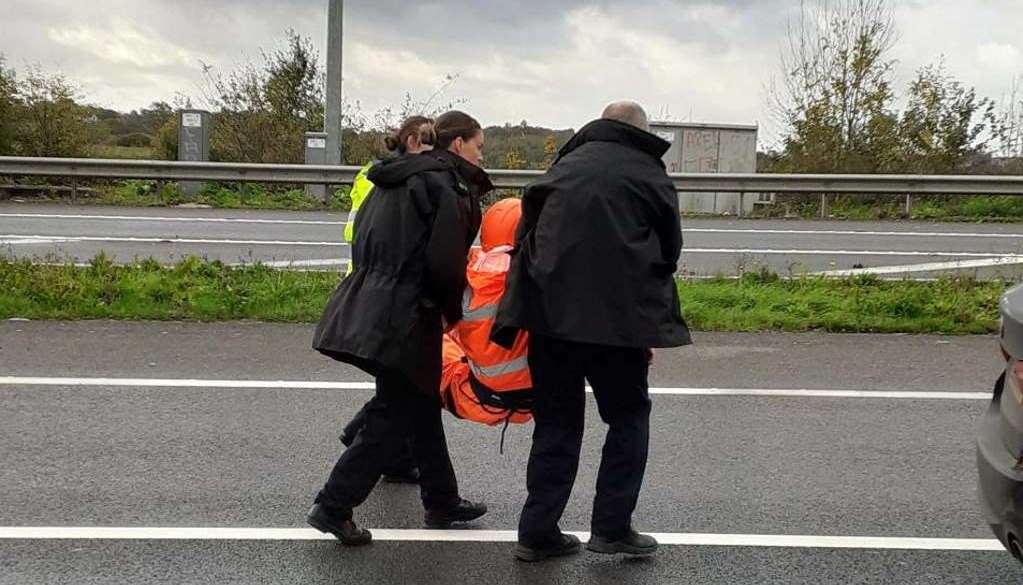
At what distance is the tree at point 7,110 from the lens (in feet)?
71.2

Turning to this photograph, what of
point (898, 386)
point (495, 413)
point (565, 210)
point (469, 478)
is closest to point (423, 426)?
point (495, 413)

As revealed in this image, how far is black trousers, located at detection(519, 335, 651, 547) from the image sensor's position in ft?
14.1

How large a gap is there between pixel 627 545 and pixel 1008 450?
154 cm

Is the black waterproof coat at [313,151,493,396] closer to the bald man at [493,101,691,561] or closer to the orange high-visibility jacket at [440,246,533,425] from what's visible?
the orange high-visibility jacket at [440,246,533,425]

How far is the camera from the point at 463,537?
4.65 m

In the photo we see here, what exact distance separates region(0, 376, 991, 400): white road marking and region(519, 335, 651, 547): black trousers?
105 inches

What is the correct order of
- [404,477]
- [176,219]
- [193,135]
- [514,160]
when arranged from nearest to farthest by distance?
1. [404,477]
2. [176,219]
3. [193,135]
4. [514,160]

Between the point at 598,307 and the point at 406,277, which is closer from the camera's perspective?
the point at 598,307

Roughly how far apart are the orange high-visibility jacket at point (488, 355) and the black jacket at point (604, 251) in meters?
0.18

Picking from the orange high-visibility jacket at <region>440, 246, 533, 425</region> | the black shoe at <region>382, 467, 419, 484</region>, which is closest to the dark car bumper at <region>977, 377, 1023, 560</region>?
the orange high-visibility jacket at <region>440, 246, 533, 425</region>

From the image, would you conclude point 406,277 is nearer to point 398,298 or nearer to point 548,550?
point 398,298

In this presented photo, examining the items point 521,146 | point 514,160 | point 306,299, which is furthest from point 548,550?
point 521,146

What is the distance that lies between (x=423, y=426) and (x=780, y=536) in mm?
1643

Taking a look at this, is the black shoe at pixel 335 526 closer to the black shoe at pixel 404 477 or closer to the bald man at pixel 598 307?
the bald man at pixel 598 307
